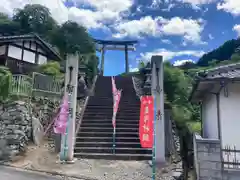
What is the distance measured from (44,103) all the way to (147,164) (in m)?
5.78

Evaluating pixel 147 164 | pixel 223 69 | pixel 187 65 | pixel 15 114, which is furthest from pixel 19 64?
pixel 187 65

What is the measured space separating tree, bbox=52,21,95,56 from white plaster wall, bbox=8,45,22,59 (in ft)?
13.8

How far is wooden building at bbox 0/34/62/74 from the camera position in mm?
16781

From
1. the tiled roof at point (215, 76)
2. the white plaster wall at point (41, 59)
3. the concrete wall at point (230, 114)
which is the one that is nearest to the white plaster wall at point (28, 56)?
the white plaster wall at point (41, 59)

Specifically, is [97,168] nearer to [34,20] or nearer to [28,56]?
[28,56]

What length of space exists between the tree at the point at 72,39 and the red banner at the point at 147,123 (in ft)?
48.5

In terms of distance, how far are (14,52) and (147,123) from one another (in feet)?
48.5

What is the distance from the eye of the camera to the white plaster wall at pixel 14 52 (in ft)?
56.1

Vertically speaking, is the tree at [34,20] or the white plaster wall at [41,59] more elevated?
the tree at [34,20]

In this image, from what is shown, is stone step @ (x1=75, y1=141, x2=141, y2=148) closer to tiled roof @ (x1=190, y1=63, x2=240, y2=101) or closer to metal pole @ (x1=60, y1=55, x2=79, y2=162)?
metal pole @ (x1=60, y1=55, x2=79, y2=162)

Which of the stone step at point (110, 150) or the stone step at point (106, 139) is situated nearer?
the stone step at point (110, 150)

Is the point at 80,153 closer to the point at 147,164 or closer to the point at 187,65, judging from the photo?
the point at 147,164

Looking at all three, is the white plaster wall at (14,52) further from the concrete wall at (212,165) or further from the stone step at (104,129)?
the concrete wall at (212,165)

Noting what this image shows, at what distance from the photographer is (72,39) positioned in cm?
2072
